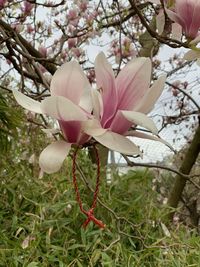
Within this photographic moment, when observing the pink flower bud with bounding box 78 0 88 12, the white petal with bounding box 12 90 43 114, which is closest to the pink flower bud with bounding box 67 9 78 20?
the pink flower bud with bounding box 78 0 88 12

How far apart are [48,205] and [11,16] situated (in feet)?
3.39

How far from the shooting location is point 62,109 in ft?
1.66

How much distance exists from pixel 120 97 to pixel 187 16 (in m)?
0.21

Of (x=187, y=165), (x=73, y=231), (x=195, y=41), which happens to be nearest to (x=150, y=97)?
(x=195, y=41)

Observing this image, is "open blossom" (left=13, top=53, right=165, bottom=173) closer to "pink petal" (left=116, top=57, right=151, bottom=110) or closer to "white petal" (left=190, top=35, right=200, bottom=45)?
"pink petal" (left=116, top=57, right=151, bottom=110)

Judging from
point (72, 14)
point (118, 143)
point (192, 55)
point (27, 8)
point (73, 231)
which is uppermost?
point (72, 14)

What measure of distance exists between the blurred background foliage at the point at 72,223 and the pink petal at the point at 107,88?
535 mm

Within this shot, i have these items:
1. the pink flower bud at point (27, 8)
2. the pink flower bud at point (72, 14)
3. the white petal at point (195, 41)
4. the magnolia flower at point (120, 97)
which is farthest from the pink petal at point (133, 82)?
the pink flower bud at point (72, 14)

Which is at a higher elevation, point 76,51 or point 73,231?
point 76,51

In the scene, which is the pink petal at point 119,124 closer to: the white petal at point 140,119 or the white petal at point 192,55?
the white petal at point 140,119

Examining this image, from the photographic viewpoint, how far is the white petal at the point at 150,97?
516 millimetres

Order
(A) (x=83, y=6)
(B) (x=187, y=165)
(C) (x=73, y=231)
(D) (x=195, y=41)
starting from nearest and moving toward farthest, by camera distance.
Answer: (D) (x=195, y=41)
(C) (x=73, y=231)
(B) (x=187, y=165)
(A) (x=83, y=6)

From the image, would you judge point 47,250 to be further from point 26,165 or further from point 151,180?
point 151,180

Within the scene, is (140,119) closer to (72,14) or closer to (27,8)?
(27,8)
